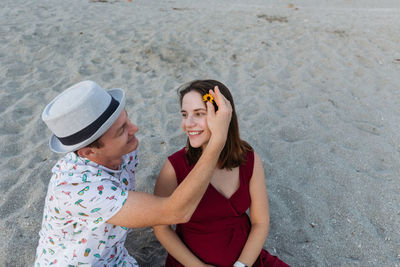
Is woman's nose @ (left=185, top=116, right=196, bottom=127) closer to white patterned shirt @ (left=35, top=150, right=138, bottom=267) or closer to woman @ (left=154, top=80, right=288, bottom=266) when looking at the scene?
woman @ (left=154, top=80, right=288, bottom=266)

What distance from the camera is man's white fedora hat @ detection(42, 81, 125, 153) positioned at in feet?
4.56

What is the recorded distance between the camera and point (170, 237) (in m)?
2.00

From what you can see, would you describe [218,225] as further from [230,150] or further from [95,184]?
[95,184]

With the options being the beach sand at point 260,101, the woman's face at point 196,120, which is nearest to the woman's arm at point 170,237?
the woman's face at point 196,120

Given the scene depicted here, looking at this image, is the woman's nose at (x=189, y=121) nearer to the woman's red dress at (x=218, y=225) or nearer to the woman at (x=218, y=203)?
the woman at (x=218, y=203)

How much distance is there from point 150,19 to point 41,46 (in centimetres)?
294

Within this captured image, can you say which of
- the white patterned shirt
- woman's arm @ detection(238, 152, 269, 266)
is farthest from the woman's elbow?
woman's arm @ detection(238, 152, 269, 266)

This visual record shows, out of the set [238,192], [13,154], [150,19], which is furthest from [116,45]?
[238,192]

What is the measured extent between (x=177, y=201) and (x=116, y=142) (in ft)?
1.65

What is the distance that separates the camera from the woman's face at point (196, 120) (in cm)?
194

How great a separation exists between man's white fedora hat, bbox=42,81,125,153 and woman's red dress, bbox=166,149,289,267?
0.71 m

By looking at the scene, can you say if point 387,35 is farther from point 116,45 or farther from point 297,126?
point 116,45

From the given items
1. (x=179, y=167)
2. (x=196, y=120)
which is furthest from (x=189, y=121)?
(x=179, y=167)

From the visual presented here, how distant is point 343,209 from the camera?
9.14ft
